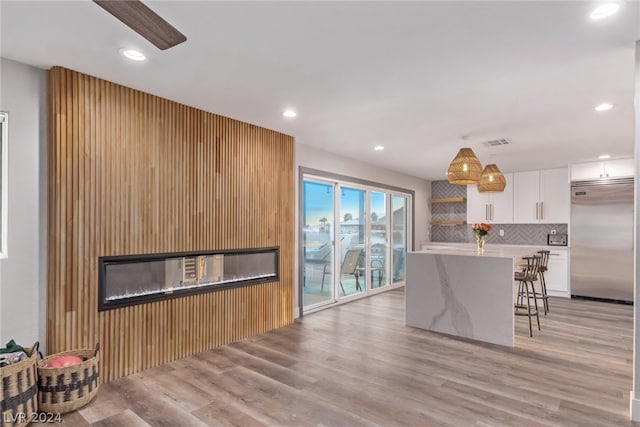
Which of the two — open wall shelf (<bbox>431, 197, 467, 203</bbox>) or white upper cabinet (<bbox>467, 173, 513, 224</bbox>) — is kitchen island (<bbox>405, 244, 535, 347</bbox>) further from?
open wall shelf (<bbox>431, 197, 467, 203</bbox>)

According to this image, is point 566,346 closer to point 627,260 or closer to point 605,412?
point 605,412

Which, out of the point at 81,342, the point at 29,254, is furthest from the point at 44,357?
the point at 29,254

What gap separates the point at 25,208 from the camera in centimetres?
269

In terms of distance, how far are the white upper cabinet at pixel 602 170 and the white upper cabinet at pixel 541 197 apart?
26 centimetres

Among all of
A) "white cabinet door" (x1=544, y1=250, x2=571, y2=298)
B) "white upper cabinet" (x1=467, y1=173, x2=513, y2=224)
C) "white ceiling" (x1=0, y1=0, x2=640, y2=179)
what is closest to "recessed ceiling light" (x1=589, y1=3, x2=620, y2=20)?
"white ceiling" (x1=0, y1=0, x2=640, y2=179)

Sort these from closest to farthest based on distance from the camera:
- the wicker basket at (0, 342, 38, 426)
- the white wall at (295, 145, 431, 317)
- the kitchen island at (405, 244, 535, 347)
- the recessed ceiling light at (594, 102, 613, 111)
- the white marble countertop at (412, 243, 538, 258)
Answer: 1. the wicker basket at (0, 342, 38, 426)
2. the recessed ceiling light at (594, 102, 613, 111)
3. the kitchen island at (405, 244, 535, 347)
4. the white marble countertop at (412, 243, 538, 258)
5. the white wall at (295, 145, 431, 317)

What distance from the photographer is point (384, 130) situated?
14.6 feet

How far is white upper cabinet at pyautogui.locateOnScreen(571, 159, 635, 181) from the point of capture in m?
6.18

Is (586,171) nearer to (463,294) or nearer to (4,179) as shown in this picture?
(463,294)

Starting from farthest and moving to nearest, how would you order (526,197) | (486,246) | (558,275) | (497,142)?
(526,197), (486,246), (558,275), (497,142)

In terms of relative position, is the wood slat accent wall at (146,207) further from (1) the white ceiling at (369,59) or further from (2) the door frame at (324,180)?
(2) the door frame at (324,180)

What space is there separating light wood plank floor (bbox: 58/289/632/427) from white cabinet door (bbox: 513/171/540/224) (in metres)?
3.32

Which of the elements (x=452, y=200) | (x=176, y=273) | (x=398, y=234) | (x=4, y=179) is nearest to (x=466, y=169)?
(x=176, y=273)

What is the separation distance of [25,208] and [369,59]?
2.85 meters
